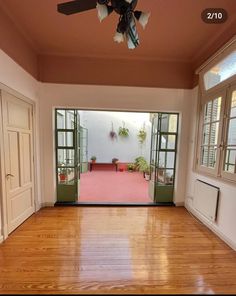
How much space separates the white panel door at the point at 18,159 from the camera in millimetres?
2383

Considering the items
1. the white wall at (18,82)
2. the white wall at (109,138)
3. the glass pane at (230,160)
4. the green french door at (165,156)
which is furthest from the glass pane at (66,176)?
the white wall at (109,138)

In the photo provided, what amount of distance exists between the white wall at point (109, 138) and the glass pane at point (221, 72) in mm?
5374

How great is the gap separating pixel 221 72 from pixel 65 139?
3.19 m

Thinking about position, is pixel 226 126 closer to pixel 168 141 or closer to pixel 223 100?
pixel 223 100

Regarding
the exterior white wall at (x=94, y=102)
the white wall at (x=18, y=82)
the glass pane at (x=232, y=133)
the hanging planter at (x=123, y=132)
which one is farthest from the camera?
the hanging planter at (x=123, y=132)

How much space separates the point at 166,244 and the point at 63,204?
230cm

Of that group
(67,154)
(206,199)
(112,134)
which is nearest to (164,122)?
(206,199)

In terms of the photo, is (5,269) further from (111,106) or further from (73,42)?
(73,42)

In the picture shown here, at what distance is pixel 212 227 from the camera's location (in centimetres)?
269

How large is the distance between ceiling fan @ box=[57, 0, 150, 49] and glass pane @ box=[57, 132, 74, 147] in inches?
93.9

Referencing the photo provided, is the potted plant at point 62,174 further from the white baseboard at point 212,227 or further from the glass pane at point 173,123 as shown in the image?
the white baseboard at point 212,227

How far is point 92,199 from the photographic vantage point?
12.9 ft

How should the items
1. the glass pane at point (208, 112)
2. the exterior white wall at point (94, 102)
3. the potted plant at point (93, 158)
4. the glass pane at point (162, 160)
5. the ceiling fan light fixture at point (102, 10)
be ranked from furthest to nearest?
the potted plant at point (93, 158)
the glass pane at point (162, 160)
the exterior white wall at point (94, 102)
the glass pane at point (208, 112)
the ceiling fan light fixture at point (102, 10)

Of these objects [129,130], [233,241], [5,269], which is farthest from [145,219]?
[129,130]
